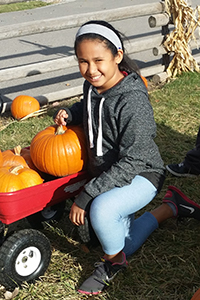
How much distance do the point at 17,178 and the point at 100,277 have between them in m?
0.87

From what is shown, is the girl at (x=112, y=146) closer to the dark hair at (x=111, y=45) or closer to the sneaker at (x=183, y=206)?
the dark hair at (x=111, y=45)

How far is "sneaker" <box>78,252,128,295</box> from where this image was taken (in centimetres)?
267

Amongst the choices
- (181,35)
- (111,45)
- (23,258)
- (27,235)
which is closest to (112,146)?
(111,45)

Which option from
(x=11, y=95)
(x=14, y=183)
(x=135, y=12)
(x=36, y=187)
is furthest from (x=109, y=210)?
(x=11, y=95)

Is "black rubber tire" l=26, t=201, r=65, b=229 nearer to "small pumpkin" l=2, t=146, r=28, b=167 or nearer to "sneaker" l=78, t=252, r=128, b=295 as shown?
"small pumpkin" l=2, t=146, r=28, b=167

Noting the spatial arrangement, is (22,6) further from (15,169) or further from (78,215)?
(78,215)

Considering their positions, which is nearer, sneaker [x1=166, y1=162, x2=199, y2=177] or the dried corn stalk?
sneaker [x1=166, y1=162, x2=199, y2=177]

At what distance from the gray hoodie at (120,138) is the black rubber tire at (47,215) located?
64cm

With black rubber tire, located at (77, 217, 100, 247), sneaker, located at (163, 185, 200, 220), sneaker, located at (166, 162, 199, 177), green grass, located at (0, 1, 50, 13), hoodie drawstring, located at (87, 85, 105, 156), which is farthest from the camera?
green grass, located at (0, 1, 50, 13)

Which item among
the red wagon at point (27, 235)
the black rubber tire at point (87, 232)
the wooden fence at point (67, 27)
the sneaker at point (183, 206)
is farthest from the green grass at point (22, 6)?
the black rubber tire at point (87, 232)

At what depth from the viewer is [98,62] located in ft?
8.44

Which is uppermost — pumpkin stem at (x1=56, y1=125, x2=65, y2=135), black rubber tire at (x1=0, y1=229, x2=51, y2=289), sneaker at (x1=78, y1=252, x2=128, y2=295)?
pumpkin stem at (x1=56, y1=125, x2=65, y2=135)

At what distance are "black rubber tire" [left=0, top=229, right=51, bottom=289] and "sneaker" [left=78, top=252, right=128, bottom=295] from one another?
331mm


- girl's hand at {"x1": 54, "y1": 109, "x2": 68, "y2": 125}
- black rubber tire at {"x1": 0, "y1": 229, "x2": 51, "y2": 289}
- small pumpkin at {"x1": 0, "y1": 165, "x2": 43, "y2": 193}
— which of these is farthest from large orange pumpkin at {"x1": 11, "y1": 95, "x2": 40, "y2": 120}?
black rubber tire at {"x1": 0, "y1": 229, "x2": 51, "y2": 289}
